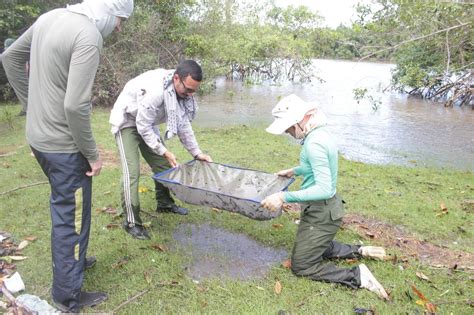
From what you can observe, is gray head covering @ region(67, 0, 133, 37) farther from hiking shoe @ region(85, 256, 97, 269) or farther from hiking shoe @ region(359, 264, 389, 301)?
hiking shoe @ region(359, 264, 389, 301)

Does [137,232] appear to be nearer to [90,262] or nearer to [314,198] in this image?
[90,262]

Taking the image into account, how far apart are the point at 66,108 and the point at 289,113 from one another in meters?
1.63

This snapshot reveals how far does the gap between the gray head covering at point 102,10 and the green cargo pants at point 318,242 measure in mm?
2057

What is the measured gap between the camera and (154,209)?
4.77 meters

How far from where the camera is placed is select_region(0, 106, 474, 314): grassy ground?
10.2ft

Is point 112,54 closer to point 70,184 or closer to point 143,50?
point 143,50

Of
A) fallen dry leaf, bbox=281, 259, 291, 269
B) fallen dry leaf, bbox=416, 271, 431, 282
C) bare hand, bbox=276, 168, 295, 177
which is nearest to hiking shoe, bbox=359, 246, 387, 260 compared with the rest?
fallen dry leaf, bbox=416, 271, 431, 282

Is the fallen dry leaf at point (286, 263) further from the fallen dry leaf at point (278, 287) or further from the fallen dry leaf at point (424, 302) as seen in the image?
the fallen dry leaf at point (424, 302)

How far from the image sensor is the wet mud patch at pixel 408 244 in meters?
3.82

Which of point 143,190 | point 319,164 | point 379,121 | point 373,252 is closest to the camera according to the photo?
point 319,164

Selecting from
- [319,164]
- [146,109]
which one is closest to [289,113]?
[319,164]

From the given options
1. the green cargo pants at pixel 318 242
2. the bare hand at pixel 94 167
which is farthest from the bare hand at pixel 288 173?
the bare hand at pixel 94 167

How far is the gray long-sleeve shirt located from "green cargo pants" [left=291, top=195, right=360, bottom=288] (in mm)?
1798

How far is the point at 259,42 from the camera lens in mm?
23094
